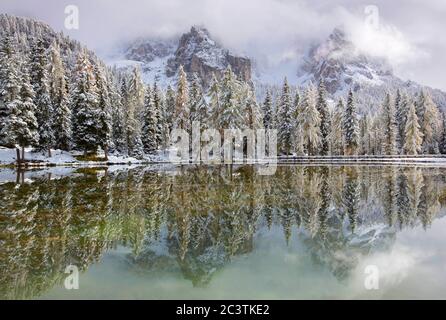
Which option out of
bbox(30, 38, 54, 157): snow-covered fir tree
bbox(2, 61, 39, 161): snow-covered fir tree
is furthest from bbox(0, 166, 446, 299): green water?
bbox(30, 38, 54, 157): snow-covered fir tree

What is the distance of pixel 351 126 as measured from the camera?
68.2m

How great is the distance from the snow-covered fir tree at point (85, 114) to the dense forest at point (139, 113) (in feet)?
0.44

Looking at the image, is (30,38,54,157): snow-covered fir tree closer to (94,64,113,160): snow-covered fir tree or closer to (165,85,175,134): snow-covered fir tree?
(94,64,113,160): snow-covered fir tree

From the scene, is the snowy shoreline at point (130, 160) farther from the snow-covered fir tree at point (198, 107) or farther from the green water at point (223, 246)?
the green water at point (223, 246)

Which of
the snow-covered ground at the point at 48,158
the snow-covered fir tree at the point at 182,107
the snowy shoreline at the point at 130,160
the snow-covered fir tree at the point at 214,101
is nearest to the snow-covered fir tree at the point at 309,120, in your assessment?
the snowy shoreline at the point at 130,160

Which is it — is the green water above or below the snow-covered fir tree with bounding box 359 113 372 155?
below

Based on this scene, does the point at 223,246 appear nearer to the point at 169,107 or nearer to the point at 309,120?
the point at 309,120

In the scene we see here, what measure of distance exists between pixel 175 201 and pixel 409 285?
11.9 m

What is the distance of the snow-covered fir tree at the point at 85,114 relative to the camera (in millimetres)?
52719

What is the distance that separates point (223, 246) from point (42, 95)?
5003 cm

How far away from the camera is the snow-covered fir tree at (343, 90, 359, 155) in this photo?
6800cm

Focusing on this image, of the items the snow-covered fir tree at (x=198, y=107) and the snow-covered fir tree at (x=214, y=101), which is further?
the snow-covered fir tree at (x=198, y=107)

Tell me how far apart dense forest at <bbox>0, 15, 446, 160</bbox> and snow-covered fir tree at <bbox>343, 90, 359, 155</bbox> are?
7.2 inches
